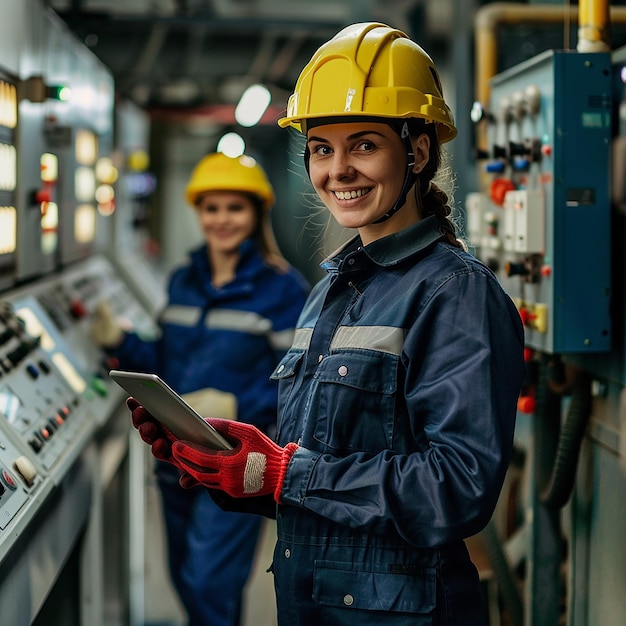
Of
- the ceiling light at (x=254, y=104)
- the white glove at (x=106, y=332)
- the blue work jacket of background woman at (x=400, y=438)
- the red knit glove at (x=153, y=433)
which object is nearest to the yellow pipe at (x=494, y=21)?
the ceiling light at (x=254, y=104)

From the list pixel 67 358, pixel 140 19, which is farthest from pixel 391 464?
pixel 140 19

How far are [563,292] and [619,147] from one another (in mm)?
373

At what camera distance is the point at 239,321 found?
9.77ft

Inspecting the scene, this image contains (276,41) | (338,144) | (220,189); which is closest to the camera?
(338,144)

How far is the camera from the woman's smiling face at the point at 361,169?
5.07 ft

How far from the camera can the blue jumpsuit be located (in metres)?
2.87

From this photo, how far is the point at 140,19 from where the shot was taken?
4.11 metres

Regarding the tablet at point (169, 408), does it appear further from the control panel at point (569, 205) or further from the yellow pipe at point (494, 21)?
the yellow pipe at point (494, 21)

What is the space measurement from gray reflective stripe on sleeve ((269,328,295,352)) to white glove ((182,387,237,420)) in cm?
22

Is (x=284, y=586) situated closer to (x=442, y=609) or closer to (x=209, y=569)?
(x=442, y=609)

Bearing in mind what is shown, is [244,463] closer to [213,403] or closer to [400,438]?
[400,438]

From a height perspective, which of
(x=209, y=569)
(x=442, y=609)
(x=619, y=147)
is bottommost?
(x=209, y=569)

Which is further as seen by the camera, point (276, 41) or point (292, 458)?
point (276, 41)

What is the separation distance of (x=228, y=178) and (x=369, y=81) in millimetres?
1608
